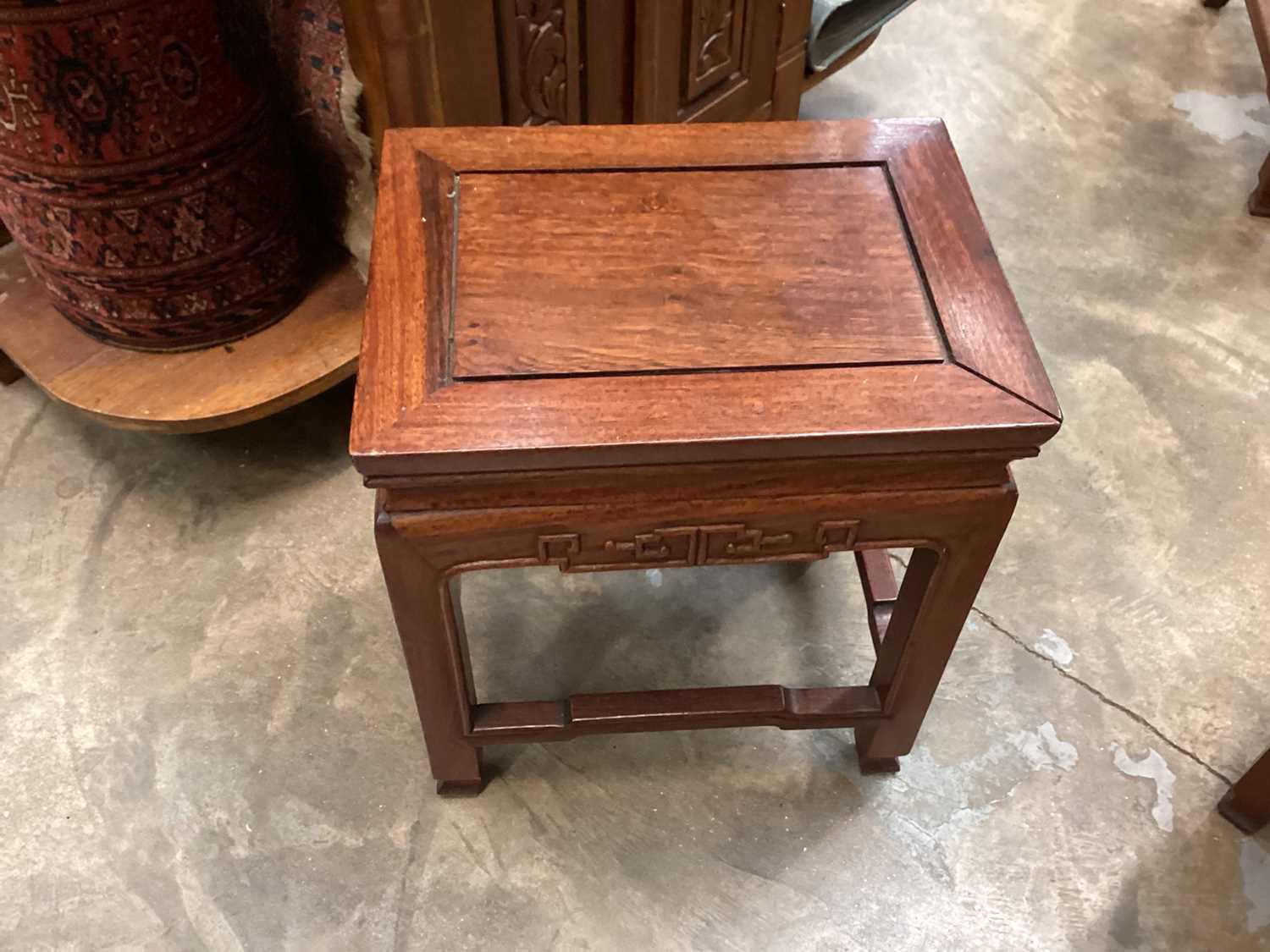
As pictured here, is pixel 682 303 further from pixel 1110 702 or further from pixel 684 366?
pixel 1110 702

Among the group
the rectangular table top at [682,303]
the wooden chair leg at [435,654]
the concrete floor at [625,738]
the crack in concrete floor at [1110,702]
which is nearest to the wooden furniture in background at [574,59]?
the rectangular table top at [682,303]

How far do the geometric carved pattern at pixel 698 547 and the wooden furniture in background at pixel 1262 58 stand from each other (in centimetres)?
167

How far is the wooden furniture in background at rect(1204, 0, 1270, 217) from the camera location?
6.47ft

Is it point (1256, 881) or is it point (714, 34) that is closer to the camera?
point (1256, 881)

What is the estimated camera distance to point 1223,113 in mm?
2432

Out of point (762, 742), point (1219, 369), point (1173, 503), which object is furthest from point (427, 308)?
point (1219, 369)

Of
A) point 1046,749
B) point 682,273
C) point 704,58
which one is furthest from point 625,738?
point 704,58

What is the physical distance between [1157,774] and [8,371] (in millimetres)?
1943

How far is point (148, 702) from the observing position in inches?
55.1

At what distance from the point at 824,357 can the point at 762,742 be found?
0.64 meters

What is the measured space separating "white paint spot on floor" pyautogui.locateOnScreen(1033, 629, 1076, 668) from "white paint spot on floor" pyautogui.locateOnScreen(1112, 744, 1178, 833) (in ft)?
0.45

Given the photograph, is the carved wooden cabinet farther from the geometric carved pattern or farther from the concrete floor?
the geometric carved pattern

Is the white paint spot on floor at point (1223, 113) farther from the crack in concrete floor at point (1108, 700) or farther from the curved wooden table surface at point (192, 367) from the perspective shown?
the curved wooden table surface at point (192, 367)

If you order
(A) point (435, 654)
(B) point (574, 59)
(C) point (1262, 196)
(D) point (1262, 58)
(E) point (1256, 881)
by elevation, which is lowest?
(E) point (1256, 881)
